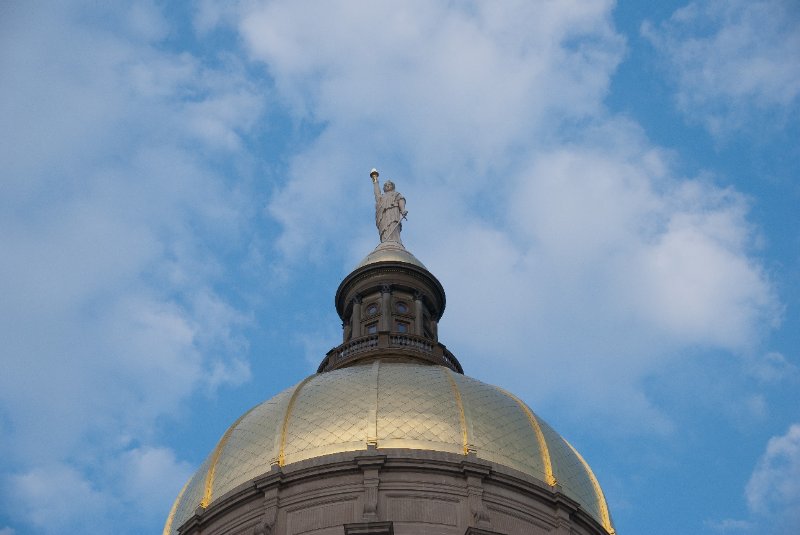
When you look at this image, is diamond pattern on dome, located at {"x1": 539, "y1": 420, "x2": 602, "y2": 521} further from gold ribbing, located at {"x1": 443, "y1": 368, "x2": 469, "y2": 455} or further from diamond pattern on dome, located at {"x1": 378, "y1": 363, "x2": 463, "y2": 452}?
diamond pattern on dome, located at {"x1": 378, "y1": 363, "x2": 463, "y2": 452}

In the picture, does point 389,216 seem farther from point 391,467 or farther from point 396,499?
point 396,499

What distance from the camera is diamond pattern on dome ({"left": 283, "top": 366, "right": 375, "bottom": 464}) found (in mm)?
47125

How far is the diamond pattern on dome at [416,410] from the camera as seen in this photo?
1853 inches

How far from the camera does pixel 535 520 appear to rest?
46.5 meters

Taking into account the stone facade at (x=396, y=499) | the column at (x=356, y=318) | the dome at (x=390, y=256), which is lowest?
the stone facade at (x=396, y=499)

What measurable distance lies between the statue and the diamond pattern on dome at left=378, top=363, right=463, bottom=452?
14.2 metres

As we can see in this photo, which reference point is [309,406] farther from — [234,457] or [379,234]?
[379,234]

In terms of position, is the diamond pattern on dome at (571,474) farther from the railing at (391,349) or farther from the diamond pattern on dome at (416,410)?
the railing at (391,349)

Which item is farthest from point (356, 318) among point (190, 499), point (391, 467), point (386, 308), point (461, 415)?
point (391, 467)

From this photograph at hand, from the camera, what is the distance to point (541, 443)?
48969 millimetres

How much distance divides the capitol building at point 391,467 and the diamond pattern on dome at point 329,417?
4 cm

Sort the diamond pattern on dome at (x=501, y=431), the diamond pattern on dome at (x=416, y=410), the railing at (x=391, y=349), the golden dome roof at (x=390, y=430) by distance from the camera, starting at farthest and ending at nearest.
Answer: the railing at (x=391, y=349), the diamond pattern on dome at (x=501, y=431), the golden dome roof at (x=390, y=430), the diamond pattern on dome at (x=416, y=410)

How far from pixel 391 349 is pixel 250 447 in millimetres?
7639

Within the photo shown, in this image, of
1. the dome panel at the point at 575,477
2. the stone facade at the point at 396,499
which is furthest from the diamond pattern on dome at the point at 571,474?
the stone facade at the point at 396,499
